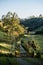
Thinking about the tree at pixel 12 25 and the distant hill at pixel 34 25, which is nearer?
the tree at pixel 12 25

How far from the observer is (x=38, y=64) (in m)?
38.3

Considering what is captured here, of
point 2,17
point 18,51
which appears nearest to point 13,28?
point 2,17

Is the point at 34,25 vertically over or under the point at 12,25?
under

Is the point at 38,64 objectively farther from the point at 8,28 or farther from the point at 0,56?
the point at 8,28

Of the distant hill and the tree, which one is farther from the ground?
the tree

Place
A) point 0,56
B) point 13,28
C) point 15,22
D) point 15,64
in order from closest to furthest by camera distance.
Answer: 1. point 15,64
2. point 0,56
3. point 13,28
4. point 15,22

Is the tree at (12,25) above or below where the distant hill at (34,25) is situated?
above

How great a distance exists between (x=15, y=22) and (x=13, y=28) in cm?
736

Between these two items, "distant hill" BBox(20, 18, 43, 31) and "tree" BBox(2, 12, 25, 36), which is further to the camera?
"distant hill" BBox(20, 18, 43, 31)

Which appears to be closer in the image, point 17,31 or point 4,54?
point 4,54

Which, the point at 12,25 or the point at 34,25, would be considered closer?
the point at 12,25

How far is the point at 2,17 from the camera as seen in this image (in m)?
91.7

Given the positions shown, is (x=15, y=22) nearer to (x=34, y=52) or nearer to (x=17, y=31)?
(x=17, y=31)

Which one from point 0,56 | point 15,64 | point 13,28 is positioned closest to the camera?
point 15,64
